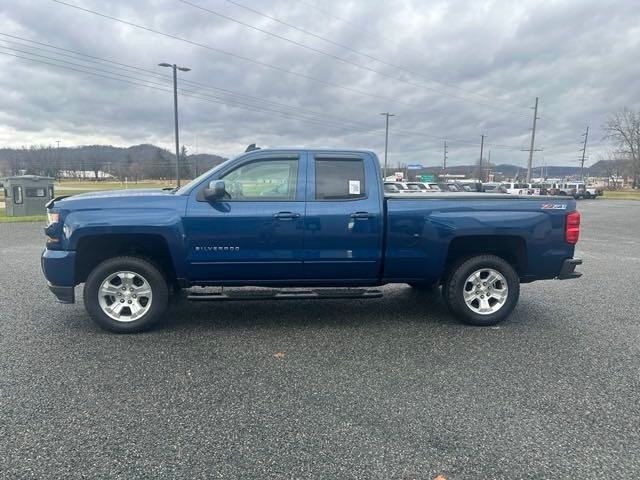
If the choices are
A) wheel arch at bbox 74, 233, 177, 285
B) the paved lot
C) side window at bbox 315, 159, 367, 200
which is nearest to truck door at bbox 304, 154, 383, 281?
side window at bbox 315, 159, 367, 200

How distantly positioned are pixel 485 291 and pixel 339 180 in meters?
2.02

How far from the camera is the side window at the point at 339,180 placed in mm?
4594

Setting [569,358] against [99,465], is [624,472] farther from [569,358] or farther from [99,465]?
[99,465]

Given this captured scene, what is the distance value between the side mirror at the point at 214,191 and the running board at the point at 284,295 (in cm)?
102

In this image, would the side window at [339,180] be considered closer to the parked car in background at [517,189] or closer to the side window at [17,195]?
the side window at [17,195]

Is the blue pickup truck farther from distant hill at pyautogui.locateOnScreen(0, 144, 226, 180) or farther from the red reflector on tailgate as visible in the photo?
distant hill at pyautogui.locateOnScreen(0, 144, 226, 180)

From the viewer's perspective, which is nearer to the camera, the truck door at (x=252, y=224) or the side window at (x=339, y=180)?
the truck door at (x=252, y=224)

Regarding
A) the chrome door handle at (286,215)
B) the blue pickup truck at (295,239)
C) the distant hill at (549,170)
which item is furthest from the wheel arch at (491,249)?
the distant hill at (549,170)

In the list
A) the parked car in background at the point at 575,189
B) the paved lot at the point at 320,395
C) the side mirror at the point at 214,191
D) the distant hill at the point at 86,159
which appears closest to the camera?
the paved lot at the point at 320,395

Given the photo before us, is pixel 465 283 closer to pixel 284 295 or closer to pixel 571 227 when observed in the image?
pixel 571 227

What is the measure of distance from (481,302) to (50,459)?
4.09 meters

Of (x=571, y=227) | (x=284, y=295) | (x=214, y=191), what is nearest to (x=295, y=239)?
(x=284, y=295)

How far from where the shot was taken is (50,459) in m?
2.49

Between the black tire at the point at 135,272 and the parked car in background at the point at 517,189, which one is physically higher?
the parked car in background at the point at 517,189
